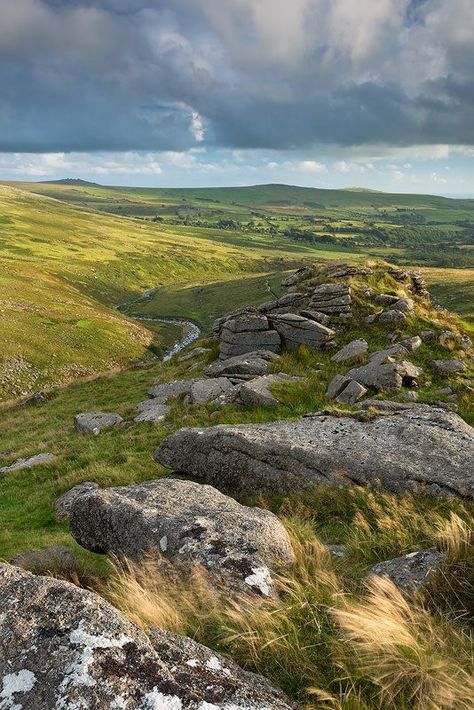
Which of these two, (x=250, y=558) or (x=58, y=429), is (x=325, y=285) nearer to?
(x=58, y=429)

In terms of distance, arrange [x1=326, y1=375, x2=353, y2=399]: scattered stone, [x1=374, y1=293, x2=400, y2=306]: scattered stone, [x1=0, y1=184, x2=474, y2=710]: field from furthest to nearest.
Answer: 1. [x1=374, y1=293, x2=400, y2=306]: scattered stone
2. [x1=326, y1=375, x2=353, y2=399]: scattered stone
3. [x1=0, y1=184, x2=474, y2=710]: field

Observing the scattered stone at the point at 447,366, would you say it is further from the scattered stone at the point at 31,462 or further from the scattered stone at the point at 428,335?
the scattered stone at the point at 31,462

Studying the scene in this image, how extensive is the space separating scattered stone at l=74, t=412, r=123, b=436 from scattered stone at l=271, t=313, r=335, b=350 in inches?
498

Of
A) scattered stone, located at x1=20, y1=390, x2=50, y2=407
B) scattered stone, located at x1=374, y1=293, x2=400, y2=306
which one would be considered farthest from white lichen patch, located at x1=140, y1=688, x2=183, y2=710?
scattered stone, located at x1=20, y1=390, x2=50, y2=407

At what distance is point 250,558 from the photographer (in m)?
7.93

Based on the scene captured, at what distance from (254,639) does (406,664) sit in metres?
1.62

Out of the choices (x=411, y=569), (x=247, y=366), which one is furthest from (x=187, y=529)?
(x=247, y=366)

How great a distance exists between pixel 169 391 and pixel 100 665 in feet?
96.9

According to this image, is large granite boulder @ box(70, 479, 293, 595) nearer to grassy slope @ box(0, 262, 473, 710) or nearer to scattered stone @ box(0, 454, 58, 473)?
grassy slope @ box(0, 262, 473, 710)

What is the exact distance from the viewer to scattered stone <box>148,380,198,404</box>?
3175 centimetres

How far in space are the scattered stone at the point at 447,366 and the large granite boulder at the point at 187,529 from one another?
1831 cm

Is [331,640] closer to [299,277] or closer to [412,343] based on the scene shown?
[412,343]

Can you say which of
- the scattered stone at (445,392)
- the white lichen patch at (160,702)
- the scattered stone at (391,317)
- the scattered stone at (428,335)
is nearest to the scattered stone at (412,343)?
the scattered stone at (428,335)

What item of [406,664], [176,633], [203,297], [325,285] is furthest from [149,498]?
[203,297]
